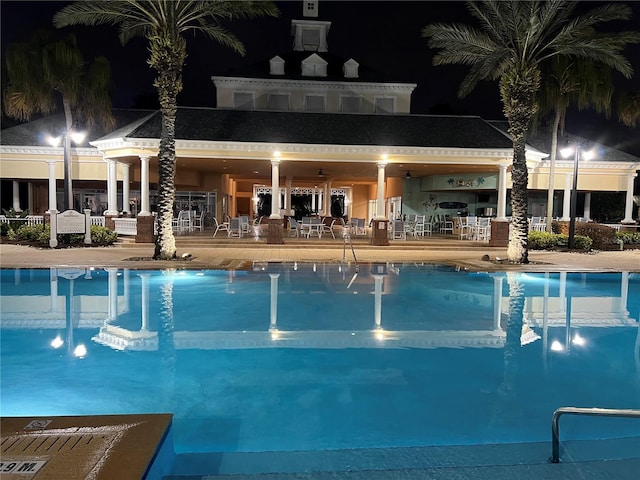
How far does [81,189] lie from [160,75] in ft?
52.3

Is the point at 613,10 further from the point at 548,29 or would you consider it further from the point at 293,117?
the point at 293,117

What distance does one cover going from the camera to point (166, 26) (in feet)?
44.2

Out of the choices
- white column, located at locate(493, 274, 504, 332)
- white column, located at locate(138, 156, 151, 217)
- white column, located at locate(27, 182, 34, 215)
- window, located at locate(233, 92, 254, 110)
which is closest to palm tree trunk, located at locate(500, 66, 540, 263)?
white column, located at locate(493, 274, 504, 332)

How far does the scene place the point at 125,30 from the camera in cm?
1485

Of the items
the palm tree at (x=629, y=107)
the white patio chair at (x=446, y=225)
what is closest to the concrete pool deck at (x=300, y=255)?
the white patio chair at (x=446, y=225)

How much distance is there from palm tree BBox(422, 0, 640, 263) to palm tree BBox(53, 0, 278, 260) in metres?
6.23

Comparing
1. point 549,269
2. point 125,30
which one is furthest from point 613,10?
point 125,30

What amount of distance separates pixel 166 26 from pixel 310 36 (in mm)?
18689

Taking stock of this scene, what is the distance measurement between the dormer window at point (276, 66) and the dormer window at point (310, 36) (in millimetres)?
4055

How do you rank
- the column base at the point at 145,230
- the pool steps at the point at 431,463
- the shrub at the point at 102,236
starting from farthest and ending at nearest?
the column base at the point at 145,230 < the shrub at the point at 102,236 < the pool steps at the point at 431,463

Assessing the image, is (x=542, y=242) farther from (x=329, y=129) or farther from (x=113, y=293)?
(x=113, y=293)

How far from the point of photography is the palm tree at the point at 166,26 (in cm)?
1338

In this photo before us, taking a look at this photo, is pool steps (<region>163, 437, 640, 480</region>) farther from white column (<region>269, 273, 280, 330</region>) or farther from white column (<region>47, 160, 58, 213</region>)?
white column (<region>47, 160, 58, 213</region>)

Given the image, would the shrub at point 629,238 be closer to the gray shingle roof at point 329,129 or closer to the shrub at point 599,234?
the shrub at point 599,234
